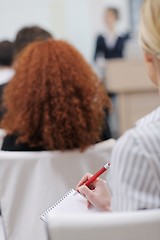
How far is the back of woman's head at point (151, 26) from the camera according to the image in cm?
89

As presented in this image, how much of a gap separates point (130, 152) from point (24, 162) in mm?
789

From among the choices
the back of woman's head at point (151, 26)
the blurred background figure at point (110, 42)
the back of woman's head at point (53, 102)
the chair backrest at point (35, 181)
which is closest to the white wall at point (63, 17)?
the blurred background figure at point (110, 42)

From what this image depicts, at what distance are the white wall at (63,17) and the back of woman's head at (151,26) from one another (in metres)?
5.27

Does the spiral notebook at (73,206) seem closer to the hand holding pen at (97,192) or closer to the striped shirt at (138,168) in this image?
the hand holding pen at (97,192)

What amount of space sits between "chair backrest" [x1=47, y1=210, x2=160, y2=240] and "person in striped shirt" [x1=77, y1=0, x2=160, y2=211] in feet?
0.31

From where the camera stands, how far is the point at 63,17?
646 cm

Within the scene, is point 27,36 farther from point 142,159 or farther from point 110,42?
point 110,42

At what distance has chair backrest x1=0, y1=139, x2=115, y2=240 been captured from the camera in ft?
5.24

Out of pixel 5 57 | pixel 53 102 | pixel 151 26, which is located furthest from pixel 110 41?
pixel 151 26

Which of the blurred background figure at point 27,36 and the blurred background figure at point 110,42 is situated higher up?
the blurred background figure at point 27,36

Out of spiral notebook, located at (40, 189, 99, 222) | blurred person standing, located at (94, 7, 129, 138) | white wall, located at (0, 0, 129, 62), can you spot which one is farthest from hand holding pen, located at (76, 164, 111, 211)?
white wall, located at (0, 0, 129, 62)

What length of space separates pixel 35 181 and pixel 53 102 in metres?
0.28

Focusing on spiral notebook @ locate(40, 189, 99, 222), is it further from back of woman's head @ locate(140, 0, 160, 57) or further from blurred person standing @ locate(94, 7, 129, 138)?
blurred person standing @ locate(94, 7, 129, 138)

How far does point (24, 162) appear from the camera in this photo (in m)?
1.59
